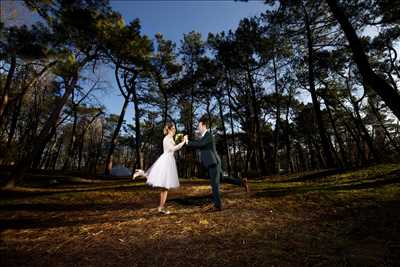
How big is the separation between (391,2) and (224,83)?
13.8 meters

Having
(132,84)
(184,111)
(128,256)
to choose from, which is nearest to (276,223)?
(128,256)

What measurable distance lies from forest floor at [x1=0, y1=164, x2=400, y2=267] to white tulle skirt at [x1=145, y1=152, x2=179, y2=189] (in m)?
0.71

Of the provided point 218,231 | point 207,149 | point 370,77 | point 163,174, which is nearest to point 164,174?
point 163,174

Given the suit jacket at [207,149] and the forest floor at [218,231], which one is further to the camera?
the suit jacket at [207,149]

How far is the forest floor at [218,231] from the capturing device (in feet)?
8.73

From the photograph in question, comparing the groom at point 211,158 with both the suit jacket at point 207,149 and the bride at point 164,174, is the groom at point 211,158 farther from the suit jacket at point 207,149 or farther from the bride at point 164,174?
the bride at point 164,174

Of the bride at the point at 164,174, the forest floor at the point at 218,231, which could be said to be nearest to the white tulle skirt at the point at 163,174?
the bride at the point at 164,174

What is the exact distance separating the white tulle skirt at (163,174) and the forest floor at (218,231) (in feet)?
2.33

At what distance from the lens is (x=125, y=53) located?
12.0 m

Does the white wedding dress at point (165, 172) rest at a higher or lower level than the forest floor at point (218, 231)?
higher

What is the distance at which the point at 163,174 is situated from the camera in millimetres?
4945

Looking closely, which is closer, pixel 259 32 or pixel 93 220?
pixel 93 220

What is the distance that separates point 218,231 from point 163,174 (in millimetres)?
1937

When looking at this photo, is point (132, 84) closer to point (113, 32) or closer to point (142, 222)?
point (113, 32)
